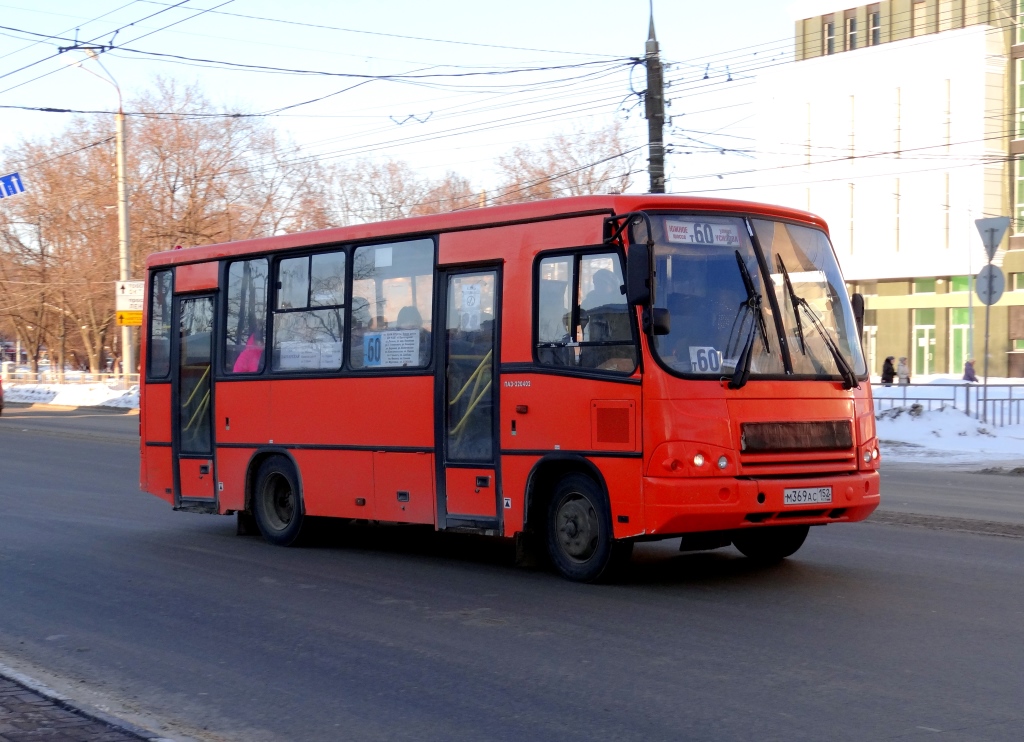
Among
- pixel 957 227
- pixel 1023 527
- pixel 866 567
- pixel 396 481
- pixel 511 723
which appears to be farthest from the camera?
pixel 957 227

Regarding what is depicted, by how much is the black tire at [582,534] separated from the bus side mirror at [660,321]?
4.01ft

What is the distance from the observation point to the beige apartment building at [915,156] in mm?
53625

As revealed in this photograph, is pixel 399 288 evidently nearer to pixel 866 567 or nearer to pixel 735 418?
pixel 735 418

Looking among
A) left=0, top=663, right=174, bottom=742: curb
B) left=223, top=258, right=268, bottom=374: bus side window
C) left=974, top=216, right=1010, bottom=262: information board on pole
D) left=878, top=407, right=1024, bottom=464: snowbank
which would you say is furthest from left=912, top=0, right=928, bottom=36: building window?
left=0, top=663, right=174, bottom=742: curb

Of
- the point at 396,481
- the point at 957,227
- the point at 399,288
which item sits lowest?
the point at 396,481

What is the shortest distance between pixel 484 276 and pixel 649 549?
2867 mm

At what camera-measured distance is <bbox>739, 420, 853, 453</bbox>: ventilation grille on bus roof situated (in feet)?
28.8

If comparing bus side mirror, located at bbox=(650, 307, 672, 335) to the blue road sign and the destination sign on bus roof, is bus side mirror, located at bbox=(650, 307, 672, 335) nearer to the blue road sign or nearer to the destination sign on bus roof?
the destination sign on bus roof

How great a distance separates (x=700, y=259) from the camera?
902cm

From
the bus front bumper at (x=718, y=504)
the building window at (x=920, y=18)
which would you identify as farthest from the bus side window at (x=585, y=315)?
the building window at (x=920, y=18)

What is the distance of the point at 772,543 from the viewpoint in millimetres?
10281

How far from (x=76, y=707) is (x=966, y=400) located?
23050 millimetres

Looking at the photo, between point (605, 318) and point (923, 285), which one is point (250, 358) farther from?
point (923, 285)

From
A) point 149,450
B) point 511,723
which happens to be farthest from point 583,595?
point 149,450
